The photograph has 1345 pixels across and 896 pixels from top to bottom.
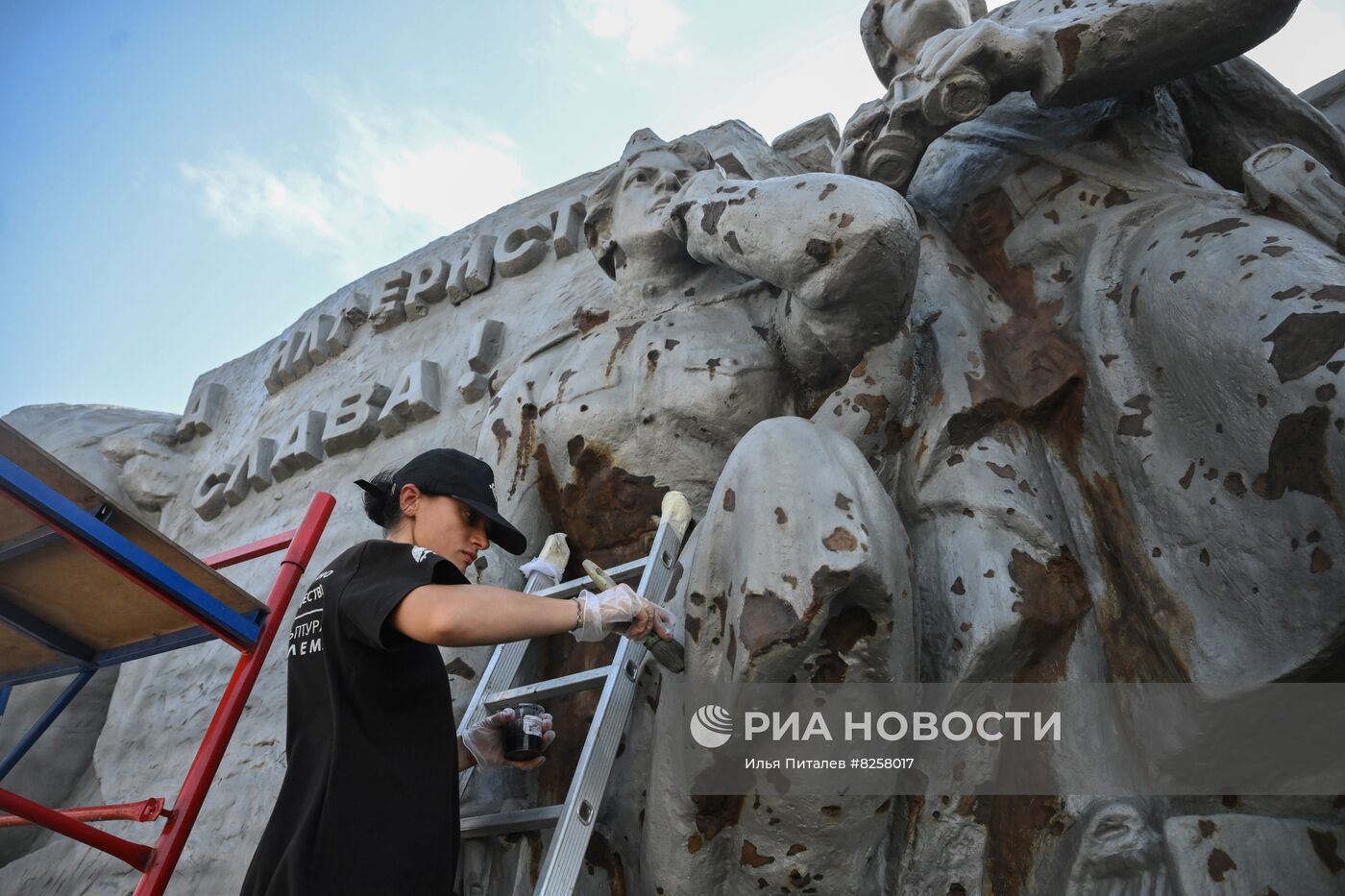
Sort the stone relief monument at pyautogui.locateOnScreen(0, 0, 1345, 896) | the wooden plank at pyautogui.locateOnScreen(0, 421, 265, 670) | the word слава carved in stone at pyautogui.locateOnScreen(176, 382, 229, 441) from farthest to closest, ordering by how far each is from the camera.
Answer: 1. the word слава carved in stone at pyautogui.locateOnScreen(176, 382, 229, 441)
2. the wooden plank at pyautogui.locateOnScreen(0, 421, 265, 670)
3. the stone relief monument at pyautogui.locateOnScreen(0, 0, 1345, 896)

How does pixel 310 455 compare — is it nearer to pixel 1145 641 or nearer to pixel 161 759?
pixel 161 759

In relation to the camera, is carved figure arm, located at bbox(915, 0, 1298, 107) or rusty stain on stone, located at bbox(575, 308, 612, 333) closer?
carved figure arm, located at bbox(915, 0, 1298, 107)

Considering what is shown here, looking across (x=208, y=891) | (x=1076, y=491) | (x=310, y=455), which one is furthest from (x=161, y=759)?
(x=1076, y=491)

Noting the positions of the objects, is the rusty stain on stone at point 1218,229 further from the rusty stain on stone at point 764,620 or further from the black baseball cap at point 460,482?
the black baseball cap at point 460,482

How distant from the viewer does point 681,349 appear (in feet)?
6.72

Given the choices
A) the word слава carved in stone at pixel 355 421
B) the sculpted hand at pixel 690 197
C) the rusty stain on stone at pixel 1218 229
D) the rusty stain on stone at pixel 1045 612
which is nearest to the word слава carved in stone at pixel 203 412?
the word слава carved in stone at pixel 355 421

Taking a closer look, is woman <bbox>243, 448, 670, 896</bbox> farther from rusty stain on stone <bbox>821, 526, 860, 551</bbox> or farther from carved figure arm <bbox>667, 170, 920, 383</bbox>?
carved figure arm <bbox>667, 170, 920, 383</bbox>

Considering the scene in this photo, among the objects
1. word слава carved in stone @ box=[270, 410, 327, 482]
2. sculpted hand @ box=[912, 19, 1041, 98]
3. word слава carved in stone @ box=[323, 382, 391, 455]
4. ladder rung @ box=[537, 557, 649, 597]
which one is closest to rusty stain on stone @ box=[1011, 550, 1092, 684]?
ladder rung @ box=[537, 557, 649, 597]

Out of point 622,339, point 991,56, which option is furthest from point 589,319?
point 991,56

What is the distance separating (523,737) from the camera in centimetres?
182

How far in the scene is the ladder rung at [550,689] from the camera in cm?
177

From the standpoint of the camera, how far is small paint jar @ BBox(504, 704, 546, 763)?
1.82m

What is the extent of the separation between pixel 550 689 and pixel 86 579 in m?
0.79

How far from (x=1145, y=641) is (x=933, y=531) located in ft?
1.16
